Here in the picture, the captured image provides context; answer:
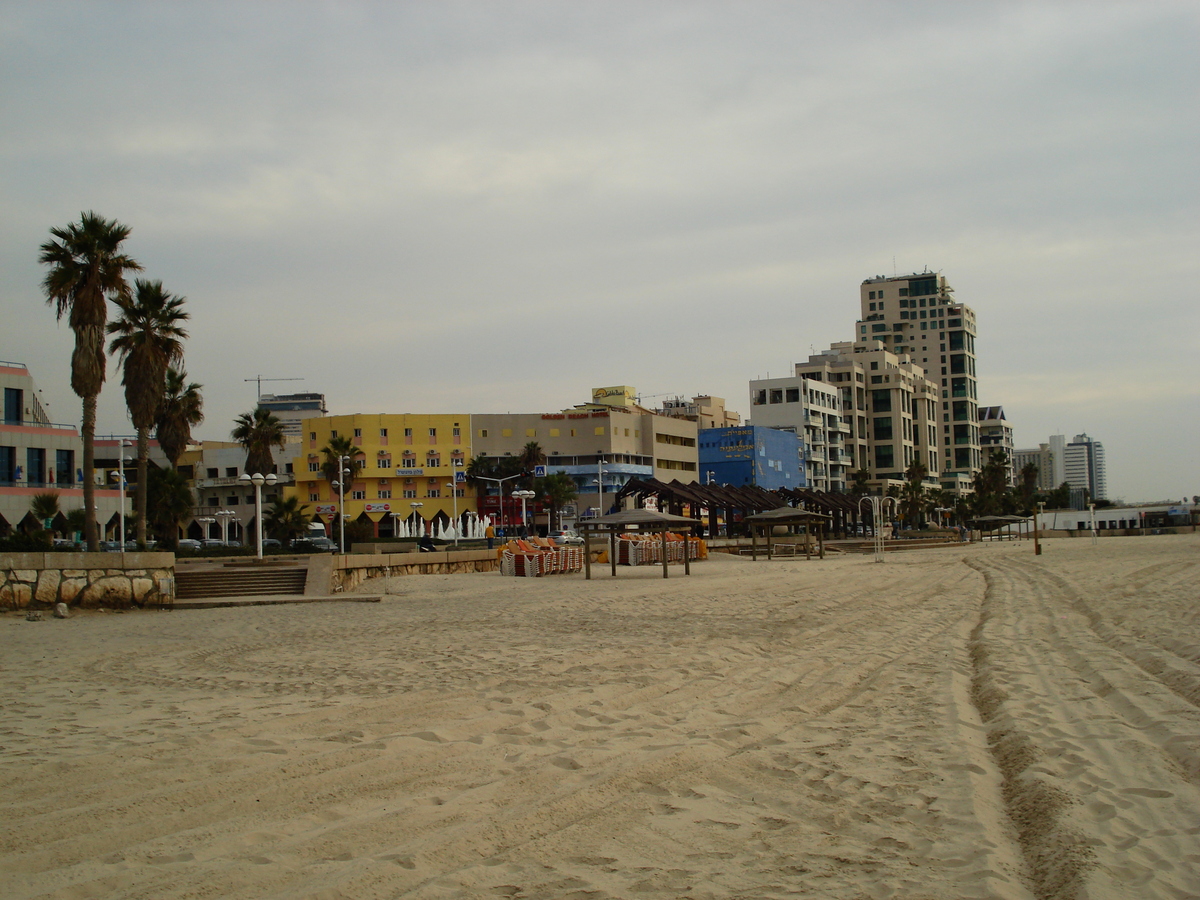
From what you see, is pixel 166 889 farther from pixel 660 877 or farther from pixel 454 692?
pixel 454 692

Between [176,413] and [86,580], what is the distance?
2205cm

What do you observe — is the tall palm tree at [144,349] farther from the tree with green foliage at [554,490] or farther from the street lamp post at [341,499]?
the tree with green foliage at [554,490]

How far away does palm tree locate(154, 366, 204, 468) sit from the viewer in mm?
39562

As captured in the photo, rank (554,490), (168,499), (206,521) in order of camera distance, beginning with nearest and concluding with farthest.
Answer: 1. (168,499)
2. (554,490)
3. (206,521)

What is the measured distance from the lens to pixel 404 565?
30.8 m

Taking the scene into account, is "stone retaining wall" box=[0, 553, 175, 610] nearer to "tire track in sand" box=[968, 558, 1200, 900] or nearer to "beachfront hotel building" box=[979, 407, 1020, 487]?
"tire track in sand" box=[968, 558, 1200, 900]

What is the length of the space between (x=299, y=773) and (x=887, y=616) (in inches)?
440

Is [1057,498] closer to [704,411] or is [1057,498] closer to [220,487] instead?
[704,411]

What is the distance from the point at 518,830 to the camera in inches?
182

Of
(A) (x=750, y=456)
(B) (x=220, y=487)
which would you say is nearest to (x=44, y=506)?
(B) (x=220, y=487)

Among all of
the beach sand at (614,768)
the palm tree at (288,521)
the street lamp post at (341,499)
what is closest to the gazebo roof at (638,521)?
the beach sand at (614,768)

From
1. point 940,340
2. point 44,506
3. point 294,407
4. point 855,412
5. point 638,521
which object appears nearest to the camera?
point 638,521

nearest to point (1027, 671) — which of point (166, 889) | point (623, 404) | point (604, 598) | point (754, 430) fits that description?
point (166, 889)

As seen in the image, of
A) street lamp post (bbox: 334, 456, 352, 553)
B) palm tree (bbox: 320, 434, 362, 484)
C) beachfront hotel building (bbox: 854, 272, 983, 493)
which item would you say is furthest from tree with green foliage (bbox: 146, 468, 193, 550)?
beachfront hotel building (bbox: 854, 272, 983, 493)
